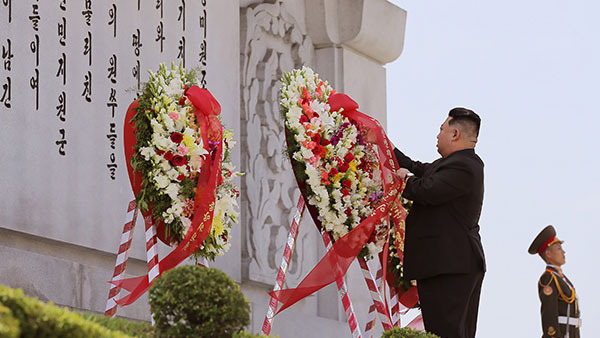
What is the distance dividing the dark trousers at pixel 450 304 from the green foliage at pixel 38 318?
9.33 feet

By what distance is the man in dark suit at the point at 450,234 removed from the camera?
5023 mm

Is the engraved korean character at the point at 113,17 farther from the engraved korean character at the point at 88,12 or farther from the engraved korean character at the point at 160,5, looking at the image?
the engraved korean character at the point at 160,5

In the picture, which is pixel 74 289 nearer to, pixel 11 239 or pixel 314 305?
pixel 11 239

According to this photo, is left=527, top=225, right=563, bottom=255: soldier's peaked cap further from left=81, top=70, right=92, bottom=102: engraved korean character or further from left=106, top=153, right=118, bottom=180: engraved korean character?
left=81, top=70, right=92, bottom=102: engraved korean character

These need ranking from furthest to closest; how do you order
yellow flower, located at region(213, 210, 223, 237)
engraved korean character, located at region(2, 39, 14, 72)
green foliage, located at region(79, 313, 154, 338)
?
engraved korean character, located at region(2, 39, 14, 72) < yellow flower, located at region(213, 210, 223, 237) < green foliage, located at region(79, 313, 154, 338)

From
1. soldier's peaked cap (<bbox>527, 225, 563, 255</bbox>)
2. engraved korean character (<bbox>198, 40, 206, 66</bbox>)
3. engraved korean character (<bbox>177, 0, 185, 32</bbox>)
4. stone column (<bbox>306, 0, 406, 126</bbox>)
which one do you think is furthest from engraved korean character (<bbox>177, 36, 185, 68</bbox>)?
soldier's peaked cap (<bbox>527, 225, 563, 255</bbox>)

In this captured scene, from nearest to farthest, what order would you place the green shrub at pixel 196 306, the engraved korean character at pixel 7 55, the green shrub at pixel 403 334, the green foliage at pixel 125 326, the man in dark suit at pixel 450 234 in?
the green shrub at pixel 196 306 → the green foliage at pixel 125 326 → the green shrub at pixel 403 334 → the man in dark suit at pixel 450 234 → the engraved korean character at pixel 7 55

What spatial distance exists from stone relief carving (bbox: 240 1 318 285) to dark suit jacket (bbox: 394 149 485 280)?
229cm

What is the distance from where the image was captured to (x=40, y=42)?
5.54 m

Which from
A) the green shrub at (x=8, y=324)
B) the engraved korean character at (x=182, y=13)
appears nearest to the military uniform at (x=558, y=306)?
the engraved korean character at (x=182, y=13)

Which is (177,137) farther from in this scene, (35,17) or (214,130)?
(35,17)

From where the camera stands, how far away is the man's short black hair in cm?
524

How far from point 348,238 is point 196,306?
251cm

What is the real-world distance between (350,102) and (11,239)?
1881 mm
